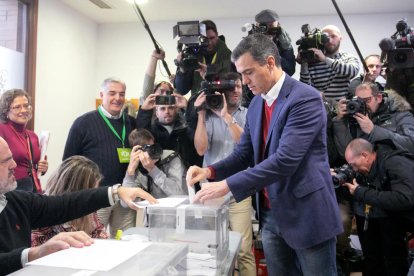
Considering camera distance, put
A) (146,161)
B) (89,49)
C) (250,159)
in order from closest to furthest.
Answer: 1. (250,159)
2. (146,161)
3. (89,49)

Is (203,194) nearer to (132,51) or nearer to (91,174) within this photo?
(91,174)

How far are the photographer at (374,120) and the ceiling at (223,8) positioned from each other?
2.46m

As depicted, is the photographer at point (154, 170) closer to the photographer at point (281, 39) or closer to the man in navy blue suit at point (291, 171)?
the man in navy blue suit at point (291, 171)

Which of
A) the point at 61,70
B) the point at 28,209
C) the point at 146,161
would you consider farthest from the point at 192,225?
the point at 61,70

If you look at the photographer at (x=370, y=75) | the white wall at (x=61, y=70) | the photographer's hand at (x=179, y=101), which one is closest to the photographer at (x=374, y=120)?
the photographer at (x=370, y=75)

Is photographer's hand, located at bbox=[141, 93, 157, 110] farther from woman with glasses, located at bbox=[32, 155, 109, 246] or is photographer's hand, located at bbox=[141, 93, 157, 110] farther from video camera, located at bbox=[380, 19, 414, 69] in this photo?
video camera, located at bbox=[380, 19, 414, 69]

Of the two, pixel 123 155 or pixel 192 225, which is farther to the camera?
pixel 123 155

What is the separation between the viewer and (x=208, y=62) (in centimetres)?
302

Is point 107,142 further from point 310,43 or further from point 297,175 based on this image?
point 310,43

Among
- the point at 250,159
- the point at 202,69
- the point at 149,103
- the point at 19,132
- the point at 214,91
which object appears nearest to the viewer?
the point at 250,159

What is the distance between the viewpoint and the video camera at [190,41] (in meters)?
2.73

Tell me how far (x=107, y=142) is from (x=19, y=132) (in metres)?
0.79

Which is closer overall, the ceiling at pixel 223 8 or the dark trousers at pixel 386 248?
the dark trousers at pixel 386 248

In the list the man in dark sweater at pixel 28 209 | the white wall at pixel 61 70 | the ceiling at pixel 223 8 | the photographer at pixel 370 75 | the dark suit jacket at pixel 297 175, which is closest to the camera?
the man in dark sweater at pixel 28 209
